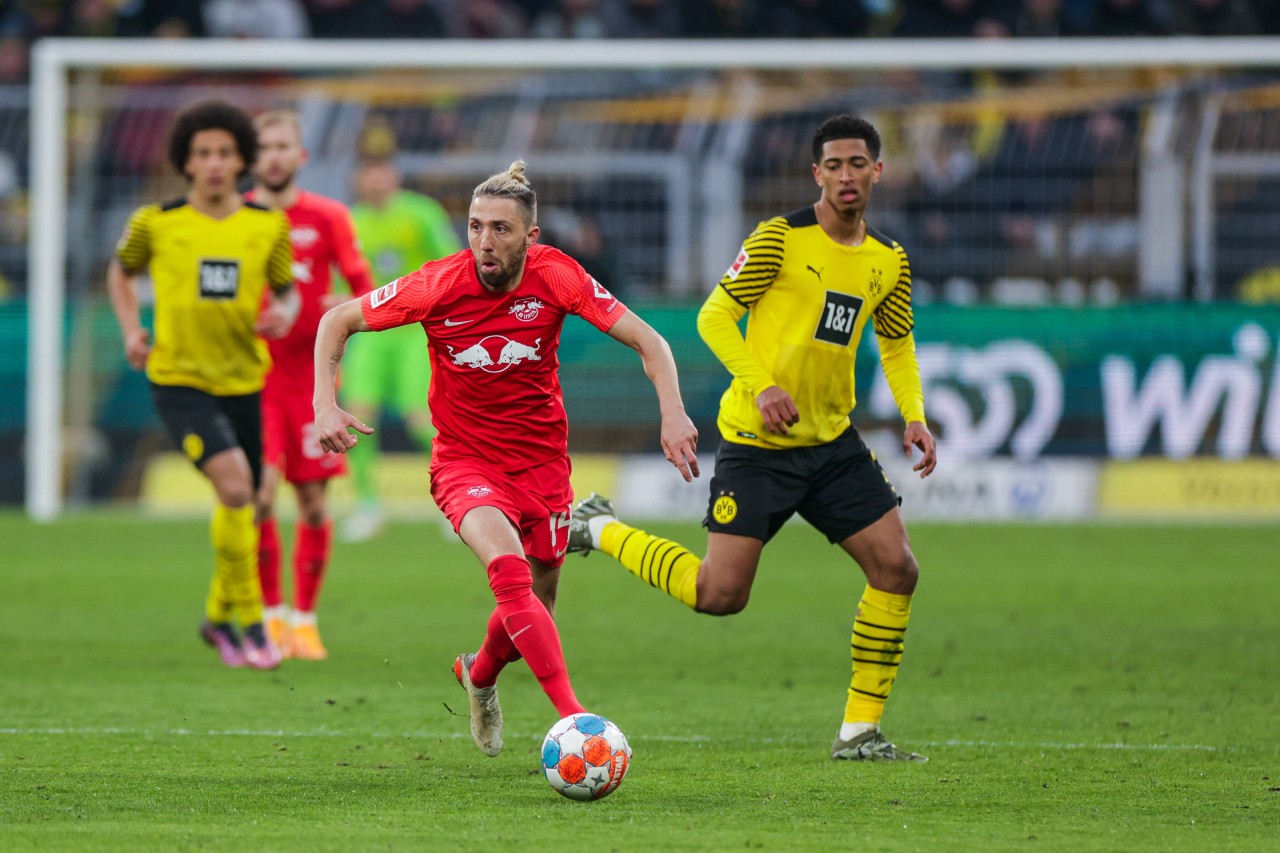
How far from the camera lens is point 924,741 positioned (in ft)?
23.2

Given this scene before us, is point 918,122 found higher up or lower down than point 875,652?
higher up

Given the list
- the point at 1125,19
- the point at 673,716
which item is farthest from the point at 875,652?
the point at 1125,19

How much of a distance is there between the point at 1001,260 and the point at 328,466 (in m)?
8.97

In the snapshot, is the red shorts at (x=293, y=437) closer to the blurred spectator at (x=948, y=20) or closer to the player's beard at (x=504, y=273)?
the player's beard at (x=504, y=273)

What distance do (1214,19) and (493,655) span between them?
16187 millimetres

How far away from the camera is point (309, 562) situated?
31.4 feet

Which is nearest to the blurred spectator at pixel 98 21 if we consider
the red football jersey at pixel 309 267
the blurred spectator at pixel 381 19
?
the blurred spectator at pixel 381 19

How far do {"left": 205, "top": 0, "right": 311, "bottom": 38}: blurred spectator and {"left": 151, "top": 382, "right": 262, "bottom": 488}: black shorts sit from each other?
12.2 metres

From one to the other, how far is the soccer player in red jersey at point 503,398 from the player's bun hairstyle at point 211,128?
107 inches

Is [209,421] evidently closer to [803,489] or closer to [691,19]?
[803,489]

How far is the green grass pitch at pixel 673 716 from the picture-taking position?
546cm

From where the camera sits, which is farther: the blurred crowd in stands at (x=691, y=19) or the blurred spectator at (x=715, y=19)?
the blurred crowd in stands at (x=691, y=19)

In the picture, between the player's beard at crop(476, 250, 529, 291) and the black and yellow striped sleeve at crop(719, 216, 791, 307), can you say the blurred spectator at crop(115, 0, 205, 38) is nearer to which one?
the black and yellow striped sleeve at crop(719, 216, 791, 307)

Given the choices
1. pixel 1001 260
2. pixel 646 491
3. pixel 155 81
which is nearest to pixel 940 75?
pixel 1001 260
